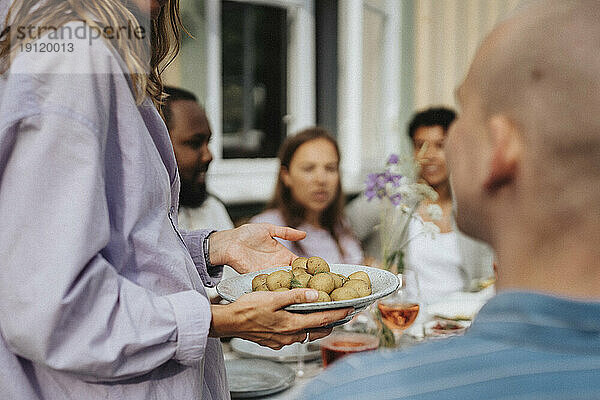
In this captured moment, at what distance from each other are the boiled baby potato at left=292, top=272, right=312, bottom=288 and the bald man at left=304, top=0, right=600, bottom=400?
1.84 feet

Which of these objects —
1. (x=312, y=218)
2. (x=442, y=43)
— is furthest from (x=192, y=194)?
(x=442, y=43)

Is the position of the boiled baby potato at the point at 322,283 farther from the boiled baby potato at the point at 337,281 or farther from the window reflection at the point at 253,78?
the window reflection at the point at 253,78

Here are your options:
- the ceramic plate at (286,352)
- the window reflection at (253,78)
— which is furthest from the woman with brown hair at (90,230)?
the window reflection at (253,78)

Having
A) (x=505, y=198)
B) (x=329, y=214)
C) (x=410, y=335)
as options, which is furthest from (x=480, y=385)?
(x=329, y=214)

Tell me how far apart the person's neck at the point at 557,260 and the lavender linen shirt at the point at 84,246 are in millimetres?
423

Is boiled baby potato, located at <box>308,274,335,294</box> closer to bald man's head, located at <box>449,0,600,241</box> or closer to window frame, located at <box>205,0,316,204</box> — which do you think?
bald man's head, located at <box>449,0,600,241</box>

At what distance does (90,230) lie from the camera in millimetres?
703

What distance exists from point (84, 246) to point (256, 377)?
2.67ft

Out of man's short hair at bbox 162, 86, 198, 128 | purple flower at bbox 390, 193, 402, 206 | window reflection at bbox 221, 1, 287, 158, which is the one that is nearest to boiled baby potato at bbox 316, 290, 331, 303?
purple flower at bbox 390, 193, 402, 206

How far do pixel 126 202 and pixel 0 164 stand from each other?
6.0 inches

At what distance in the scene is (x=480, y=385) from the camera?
1.65ft

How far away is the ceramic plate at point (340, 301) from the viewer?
93 cm

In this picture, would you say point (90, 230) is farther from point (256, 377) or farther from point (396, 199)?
point (396, 199)

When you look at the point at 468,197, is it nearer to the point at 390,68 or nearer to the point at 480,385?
the point at 480,385
